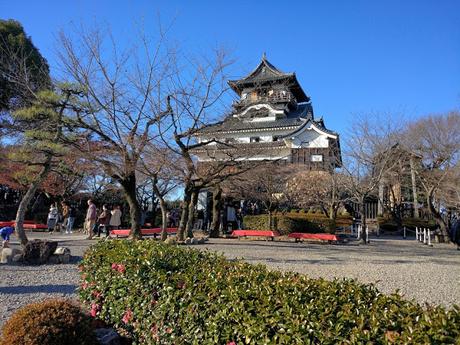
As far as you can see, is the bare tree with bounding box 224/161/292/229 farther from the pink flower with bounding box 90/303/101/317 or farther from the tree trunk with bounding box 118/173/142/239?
the pink flower with bounding box 90/303/101/317

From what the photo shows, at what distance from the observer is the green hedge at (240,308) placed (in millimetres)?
2061

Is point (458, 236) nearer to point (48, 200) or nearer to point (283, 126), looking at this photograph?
point (283, 126)

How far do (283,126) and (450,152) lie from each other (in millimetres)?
14980

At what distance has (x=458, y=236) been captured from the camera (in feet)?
60.7

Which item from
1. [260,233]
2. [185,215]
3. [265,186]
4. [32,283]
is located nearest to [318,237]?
[260,233]

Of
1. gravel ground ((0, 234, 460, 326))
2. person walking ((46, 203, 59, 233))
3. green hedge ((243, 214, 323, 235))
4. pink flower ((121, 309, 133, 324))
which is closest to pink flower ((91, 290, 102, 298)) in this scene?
pink flower ((121, 309, 133, 324))

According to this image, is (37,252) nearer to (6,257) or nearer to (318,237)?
(6,257)

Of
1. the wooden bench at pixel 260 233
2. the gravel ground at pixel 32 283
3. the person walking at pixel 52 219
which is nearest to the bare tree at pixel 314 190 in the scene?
the wooden bench at pixel 260 233

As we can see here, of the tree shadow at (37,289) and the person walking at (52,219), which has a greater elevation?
the person walking at (52,219)

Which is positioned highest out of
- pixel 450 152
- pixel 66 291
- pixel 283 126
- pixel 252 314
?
pixel 283 126

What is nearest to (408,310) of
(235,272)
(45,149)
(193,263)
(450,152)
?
(235,272)

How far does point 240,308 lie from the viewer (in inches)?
95.6

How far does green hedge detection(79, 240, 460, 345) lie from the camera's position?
2061 mm

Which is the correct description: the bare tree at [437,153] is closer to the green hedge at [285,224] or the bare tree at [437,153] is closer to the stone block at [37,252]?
the green hedge at [285,224]
